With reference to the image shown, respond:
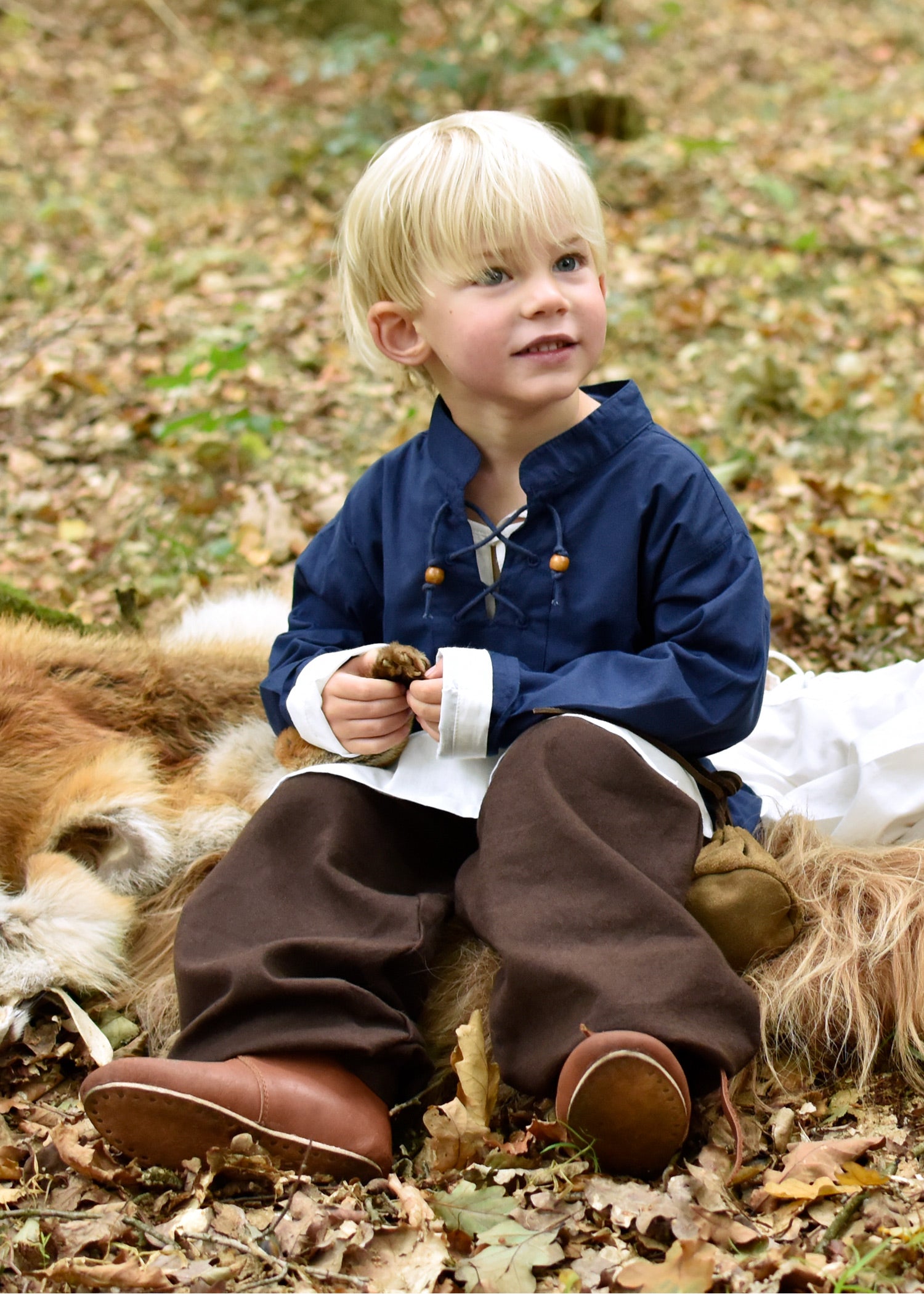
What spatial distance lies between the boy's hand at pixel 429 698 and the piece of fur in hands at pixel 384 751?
36 mm

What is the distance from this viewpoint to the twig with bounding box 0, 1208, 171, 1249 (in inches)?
70.4

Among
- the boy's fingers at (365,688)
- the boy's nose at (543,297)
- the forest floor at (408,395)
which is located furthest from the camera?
the boy's fingers at (365,688)

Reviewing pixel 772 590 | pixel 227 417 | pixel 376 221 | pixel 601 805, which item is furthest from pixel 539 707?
pixel 227 417

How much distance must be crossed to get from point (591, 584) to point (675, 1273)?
1.23 metres

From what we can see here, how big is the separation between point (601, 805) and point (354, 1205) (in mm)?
772

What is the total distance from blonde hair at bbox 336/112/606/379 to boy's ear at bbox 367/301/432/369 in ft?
0.10

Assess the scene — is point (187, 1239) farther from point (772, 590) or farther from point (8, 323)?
point (8, 323)

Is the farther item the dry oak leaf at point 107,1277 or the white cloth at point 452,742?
the white cloth at point 452,742

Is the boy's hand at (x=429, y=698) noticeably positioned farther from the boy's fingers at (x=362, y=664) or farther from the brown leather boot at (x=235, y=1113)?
the brown leather boot at (x=235, y=1113)

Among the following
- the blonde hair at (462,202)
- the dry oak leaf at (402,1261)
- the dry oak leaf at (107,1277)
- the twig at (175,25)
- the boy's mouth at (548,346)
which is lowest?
the dry oak leaf at (402,1261)

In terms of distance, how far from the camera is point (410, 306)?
2.45 meters

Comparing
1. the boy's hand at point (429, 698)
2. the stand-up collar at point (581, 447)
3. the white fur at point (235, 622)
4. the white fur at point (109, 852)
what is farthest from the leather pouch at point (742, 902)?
the white fur at point (235, 622)

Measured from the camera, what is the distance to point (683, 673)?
2236mm

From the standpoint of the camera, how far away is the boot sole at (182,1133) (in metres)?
1.88
